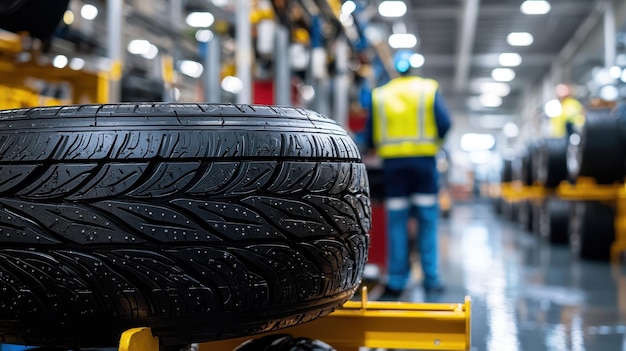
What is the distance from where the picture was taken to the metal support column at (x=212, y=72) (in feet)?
16.0

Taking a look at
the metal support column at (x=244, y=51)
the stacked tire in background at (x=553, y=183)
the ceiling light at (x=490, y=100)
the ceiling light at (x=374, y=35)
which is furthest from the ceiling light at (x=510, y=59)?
the metal support column at (x=244, y=51)

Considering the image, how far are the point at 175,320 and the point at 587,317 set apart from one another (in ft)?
9.27

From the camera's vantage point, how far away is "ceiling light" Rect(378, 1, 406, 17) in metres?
14.5

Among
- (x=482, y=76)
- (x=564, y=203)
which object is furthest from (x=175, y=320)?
(x=482, y=76)

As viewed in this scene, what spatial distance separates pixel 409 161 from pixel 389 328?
7.78 ft

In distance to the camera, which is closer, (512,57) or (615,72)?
(615,72)

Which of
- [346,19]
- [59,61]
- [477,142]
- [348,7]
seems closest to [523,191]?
[348,7]

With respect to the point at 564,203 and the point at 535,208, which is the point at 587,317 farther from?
the point at 535,208

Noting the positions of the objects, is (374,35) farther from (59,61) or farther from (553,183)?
(59,61)

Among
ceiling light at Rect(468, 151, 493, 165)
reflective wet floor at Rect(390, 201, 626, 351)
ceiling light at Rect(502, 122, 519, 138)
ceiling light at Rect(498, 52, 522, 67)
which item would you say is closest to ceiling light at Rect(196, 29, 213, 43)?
reflective wet floor at Rect(390, 201, 626, 351)

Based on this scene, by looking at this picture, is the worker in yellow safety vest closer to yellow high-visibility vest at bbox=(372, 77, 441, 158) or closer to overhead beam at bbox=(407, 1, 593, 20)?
yellow high-visibility vest at bbox=(372, 77, 441, 158)

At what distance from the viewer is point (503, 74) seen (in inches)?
1001

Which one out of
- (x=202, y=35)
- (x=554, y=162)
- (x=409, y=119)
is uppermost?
(x=202, y=35)

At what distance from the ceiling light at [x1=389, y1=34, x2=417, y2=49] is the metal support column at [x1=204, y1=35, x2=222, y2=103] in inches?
516
